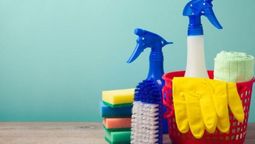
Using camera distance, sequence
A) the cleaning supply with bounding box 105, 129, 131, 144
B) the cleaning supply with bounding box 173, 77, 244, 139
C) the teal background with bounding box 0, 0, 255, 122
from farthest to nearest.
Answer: the teal background with bounding box 0, 0, 255, 122, the cleaning supply with bounding box 105, 129, 131, 144, the cleaning supply with bounding box 173, 77, 244, 139

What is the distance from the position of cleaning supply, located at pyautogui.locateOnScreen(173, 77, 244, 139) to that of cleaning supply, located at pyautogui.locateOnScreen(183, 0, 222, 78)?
0.10 meters

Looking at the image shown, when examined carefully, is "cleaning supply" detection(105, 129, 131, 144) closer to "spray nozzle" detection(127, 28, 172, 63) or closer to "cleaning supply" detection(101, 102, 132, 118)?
"cleaning supply" detection(101, 102, 132, 118)

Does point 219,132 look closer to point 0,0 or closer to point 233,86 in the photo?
point 233,86

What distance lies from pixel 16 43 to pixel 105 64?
29 centimetres

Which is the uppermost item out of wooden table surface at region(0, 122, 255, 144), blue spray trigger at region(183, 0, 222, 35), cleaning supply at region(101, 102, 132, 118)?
blue spray trigger at region(183, 0, 222, 35)

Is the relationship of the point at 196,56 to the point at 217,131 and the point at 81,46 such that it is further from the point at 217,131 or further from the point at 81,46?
the point at 81,46

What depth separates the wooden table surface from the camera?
3.28ft

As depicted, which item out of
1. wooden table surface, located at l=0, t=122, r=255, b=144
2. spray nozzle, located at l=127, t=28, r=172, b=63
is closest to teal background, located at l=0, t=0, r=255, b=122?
wooden table surface, located at l=0, t=122, r=255, b=144

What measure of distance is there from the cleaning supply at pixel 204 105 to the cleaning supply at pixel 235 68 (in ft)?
0.16

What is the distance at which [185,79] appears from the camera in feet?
2.78

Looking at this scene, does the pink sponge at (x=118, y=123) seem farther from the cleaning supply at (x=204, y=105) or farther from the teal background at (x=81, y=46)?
the teal background at (x=81, y=46)

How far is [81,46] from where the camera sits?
4.04 ft

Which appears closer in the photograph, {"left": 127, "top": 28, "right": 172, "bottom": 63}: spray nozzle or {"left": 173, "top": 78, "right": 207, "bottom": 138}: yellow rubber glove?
{"left": 173, "top": 78, "right": 207, "bottom": 138}: yellow rubber glove

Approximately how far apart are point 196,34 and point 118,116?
0.27 metres
